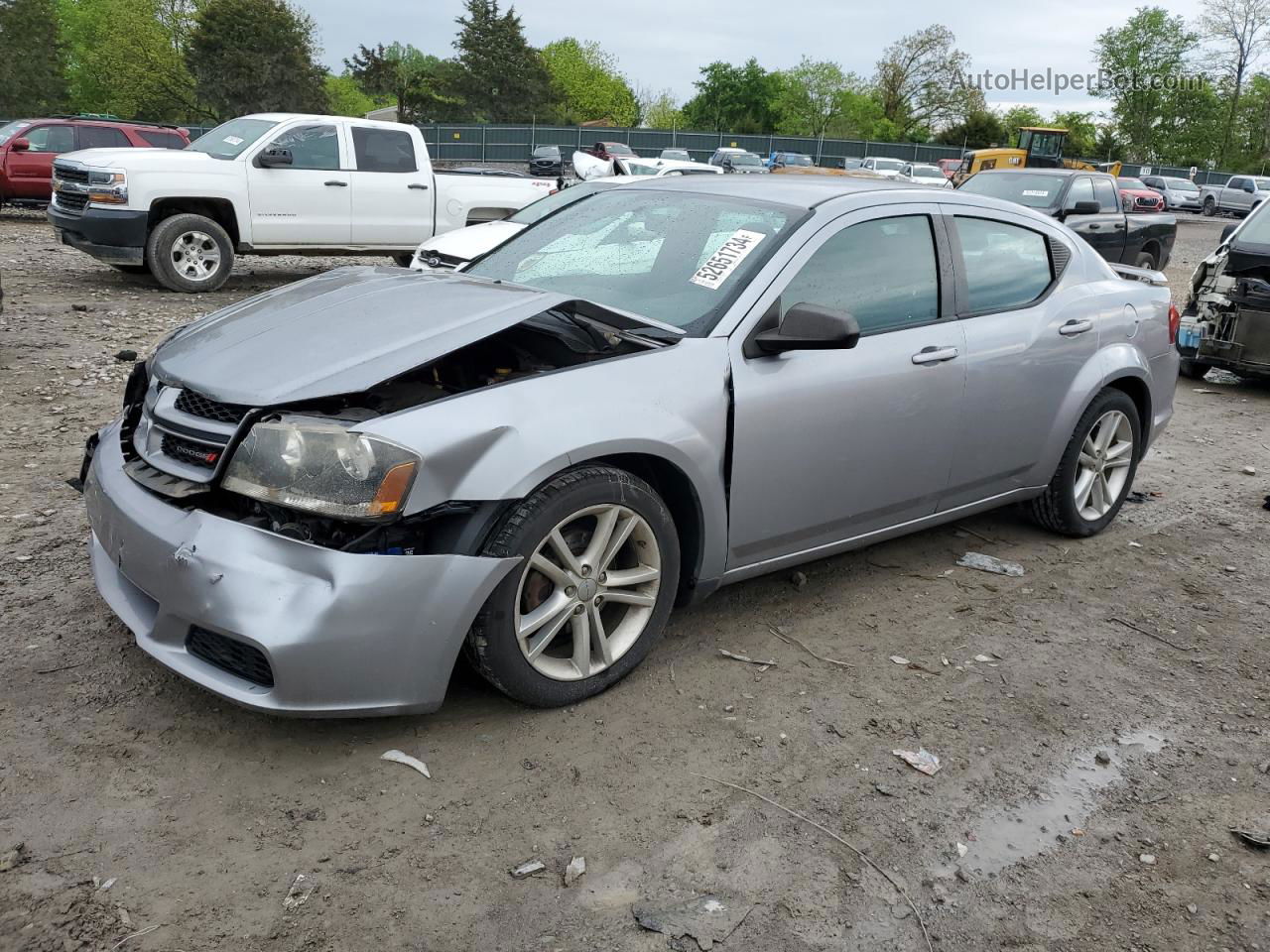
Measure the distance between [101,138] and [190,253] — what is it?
8974 mm

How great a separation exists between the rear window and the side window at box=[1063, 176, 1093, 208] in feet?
46.6

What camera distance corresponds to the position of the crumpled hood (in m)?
2.95

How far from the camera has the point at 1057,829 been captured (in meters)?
2.82

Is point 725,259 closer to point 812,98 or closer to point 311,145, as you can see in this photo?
point 311,145

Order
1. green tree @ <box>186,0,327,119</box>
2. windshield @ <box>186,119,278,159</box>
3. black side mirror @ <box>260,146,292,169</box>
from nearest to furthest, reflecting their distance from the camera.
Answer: black side mirror @ <box>260,146,292,169</box>
windshield @ <box>186,119,278,159</box>
green tree @ <box>186,0,327,119</box>

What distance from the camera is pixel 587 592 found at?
3.15 metres

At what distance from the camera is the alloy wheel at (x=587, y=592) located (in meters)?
3.06

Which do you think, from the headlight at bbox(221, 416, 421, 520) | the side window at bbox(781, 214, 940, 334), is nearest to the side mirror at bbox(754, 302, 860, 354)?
the side window at bbox(781, 214, 940, 334)

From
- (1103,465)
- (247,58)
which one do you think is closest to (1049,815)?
(1103,465)

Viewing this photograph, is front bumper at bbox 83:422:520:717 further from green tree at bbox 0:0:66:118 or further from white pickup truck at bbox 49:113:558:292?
green tree at bbox 0:0:66:118

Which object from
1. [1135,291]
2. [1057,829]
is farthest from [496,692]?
[1135,291]

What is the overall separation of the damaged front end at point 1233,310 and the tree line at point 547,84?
182 feet

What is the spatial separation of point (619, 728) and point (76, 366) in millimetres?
6060

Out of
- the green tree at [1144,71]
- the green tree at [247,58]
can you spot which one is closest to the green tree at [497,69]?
the green tree at [247,58]
